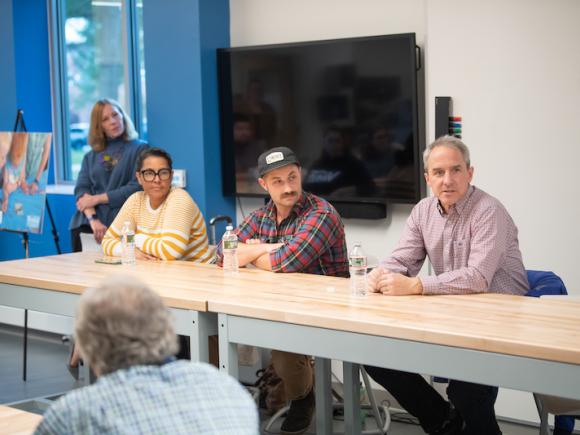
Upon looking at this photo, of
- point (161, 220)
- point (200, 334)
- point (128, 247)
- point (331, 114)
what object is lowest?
point (200, 334)

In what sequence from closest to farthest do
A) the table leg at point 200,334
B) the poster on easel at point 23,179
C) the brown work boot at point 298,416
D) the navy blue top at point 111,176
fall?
the table leg at point 200,334 < the brown work boot at point 298,416 < the navy blue top at point 111,176 < the poster on easel at point 23,179

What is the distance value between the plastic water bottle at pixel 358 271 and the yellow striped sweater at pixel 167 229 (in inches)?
50.2

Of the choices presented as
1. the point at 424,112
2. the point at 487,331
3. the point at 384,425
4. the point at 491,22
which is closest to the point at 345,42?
the point at 424,112

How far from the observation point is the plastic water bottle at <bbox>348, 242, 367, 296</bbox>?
3.13 meters

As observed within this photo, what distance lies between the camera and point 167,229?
419cm

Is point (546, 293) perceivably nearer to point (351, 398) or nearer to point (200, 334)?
point (351, 398)

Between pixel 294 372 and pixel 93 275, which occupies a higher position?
pixel 93 275

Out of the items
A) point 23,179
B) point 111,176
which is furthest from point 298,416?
point 23,179

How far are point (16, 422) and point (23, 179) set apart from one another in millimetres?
3816

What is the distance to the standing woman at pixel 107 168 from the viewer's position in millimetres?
5426

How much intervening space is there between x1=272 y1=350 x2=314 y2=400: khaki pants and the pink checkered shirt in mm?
642

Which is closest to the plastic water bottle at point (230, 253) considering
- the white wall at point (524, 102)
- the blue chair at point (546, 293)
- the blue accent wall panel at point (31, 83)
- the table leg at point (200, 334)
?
the table leg at point (200, 334)

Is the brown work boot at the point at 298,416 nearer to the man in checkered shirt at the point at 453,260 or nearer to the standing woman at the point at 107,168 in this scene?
the man in checkered shirt at the point at 453,260

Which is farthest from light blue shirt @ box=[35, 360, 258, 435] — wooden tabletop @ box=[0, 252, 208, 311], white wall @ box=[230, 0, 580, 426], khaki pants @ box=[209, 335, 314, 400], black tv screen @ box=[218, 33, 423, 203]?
black tv screen @ box=[218, 33, 423, 203]
